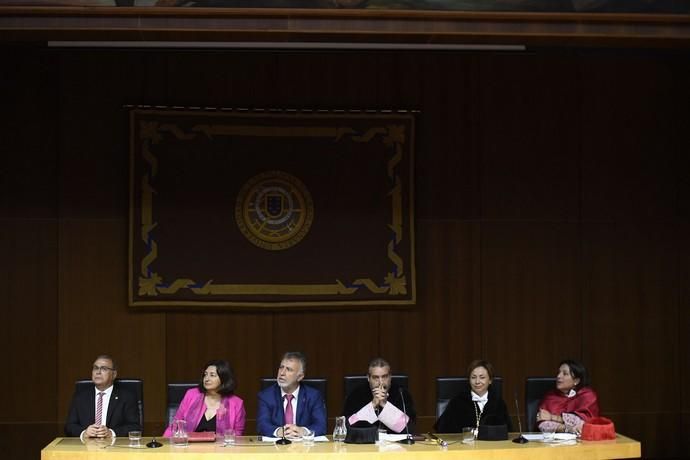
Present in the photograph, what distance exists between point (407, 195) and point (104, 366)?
3.02 m

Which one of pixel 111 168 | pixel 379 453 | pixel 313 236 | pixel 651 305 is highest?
pixel 111 168

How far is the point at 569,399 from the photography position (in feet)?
22.6

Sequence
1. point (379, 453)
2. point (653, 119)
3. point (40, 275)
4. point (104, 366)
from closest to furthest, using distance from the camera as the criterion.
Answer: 1. point (379, 453)
2. point (104, 366)
3. point (40, 275)
4. point (653, 119)

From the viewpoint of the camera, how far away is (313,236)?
8.59 metres

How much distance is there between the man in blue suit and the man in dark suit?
79 cm

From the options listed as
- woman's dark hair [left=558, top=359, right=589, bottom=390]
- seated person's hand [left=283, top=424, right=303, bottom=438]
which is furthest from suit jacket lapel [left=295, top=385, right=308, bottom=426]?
woman's dark hair [left=558, top=359, right=589, bottom=390]

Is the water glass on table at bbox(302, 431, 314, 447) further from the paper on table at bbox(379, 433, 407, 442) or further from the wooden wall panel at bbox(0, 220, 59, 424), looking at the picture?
the wooden wall panel at bbox(0, 220, 59, 424)

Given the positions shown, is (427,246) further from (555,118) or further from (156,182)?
(156,182)

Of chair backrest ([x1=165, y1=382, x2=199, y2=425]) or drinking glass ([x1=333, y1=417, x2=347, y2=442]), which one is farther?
chair backrest ([x1=165, y1=382, x2=199, y2=425])

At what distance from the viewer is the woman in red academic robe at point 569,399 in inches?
266

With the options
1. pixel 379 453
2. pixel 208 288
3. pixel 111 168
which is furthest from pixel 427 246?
pixel 379 453

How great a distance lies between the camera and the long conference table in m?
5.66

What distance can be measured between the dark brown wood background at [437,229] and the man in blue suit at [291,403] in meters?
1.92

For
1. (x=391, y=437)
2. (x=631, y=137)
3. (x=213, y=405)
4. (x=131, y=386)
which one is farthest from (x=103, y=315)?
(x=631, y=137)
